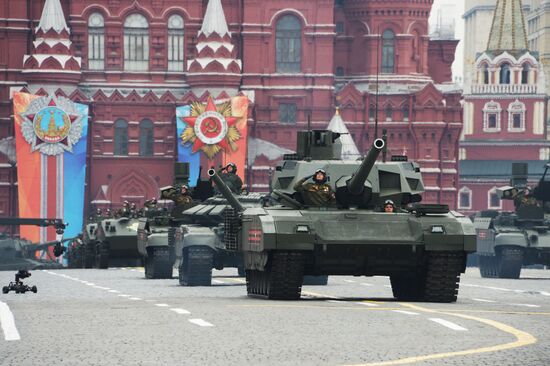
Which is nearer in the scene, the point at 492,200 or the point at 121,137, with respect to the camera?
the point at 121,137

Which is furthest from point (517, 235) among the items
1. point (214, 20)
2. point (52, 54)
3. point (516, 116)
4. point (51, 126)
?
point (516, 116)

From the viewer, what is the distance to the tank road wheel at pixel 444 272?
79.5ft

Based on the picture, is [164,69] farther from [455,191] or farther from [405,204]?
[405,204]

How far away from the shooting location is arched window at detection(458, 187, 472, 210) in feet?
476

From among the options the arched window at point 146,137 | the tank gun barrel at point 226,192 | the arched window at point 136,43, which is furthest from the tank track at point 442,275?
the arched window at point 136,43

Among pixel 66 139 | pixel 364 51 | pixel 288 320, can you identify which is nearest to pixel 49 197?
pixel 66 139

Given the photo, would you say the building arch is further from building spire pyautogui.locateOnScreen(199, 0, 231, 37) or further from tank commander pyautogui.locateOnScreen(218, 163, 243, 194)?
tank commander pyautogui.locateOnScreen(218, 163, 243, 194)

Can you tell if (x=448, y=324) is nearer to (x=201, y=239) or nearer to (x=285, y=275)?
(x=285, y=275)

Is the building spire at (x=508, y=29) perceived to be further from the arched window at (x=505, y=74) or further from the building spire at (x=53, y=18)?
the building spire at (x=53, y=18)

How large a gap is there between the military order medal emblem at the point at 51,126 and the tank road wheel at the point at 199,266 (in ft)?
205

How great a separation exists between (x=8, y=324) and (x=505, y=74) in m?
142

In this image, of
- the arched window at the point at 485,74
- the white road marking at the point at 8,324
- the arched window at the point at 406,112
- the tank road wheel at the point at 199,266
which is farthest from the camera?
the arched window at the point at 485,74

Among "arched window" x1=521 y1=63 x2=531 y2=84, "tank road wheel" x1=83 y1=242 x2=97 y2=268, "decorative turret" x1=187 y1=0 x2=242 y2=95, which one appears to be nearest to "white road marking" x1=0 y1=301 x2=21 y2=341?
"tank road wheel" x1=83 y1=242 x2=97 y2=268

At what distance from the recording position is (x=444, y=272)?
955 inches
